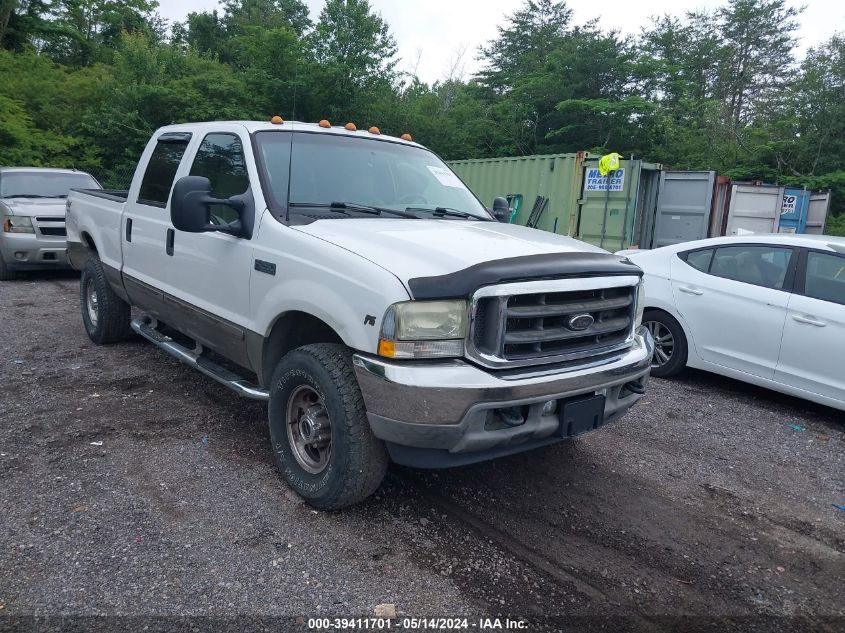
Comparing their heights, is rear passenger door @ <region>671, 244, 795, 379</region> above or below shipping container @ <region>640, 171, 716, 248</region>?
below

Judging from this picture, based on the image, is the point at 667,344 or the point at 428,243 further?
the point at 667,344

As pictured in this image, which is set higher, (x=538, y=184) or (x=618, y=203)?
(x=538, y=184)

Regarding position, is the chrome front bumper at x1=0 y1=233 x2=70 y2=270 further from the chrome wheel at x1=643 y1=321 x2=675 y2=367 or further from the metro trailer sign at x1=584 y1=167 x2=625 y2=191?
the metro trailer sign at x1=584 y1=167 x2=625 y2=191

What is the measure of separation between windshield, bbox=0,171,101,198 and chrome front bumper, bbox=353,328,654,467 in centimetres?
983

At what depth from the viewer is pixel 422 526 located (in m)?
3.36

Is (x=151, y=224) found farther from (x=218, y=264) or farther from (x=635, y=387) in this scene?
(x=635, y=387)

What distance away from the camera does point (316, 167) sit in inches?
161

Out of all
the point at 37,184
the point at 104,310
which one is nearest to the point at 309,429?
the point at 104,310

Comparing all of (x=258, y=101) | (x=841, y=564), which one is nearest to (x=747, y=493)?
(x=841, y=564)

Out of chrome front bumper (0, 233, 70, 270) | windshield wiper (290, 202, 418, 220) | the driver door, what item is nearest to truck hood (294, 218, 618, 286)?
windshield wiper (290, 202, 418, 220)

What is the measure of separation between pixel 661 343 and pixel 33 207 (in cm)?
902

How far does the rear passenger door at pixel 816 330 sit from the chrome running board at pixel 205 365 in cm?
421

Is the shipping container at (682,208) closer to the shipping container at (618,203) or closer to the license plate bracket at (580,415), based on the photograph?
the shipping container at (618,203)

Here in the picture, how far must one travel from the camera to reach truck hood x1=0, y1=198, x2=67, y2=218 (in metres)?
9.81
